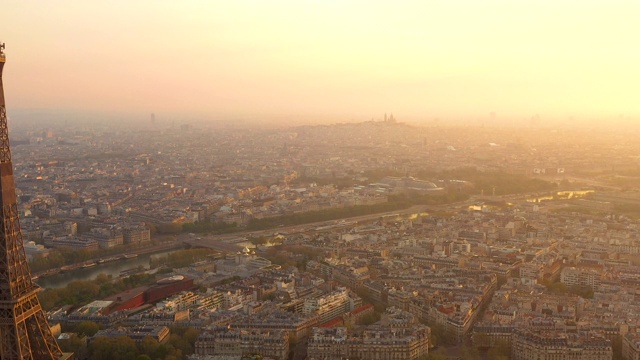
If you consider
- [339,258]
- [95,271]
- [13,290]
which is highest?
[13,290]

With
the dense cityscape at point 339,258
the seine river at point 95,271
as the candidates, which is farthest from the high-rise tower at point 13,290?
the seine river at point 95,271

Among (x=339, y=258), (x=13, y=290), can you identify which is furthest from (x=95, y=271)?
(x=13, y=290)

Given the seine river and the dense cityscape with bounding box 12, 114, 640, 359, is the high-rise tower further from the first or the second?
the seine river

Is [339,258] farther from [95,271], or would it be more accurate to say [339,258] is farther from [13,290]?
[13,290]

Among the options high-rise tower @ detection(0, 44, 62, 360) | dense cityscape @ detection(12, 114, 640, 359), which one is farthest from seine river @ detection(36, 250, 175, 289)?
high-rise tower @ detection(0, 44, 62, 360)

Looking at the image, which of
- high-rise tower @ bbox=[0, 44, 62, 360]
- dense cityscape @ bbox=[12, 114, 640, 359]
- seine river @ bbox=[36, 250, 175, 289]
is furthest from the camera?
seine river @ bbox=[36, 250, 175, 289]

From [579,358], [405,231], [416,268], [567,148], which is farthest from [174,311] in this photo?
[567,148]

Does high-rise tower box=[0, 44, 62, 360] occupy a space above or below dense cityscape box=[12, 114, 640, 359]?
above
